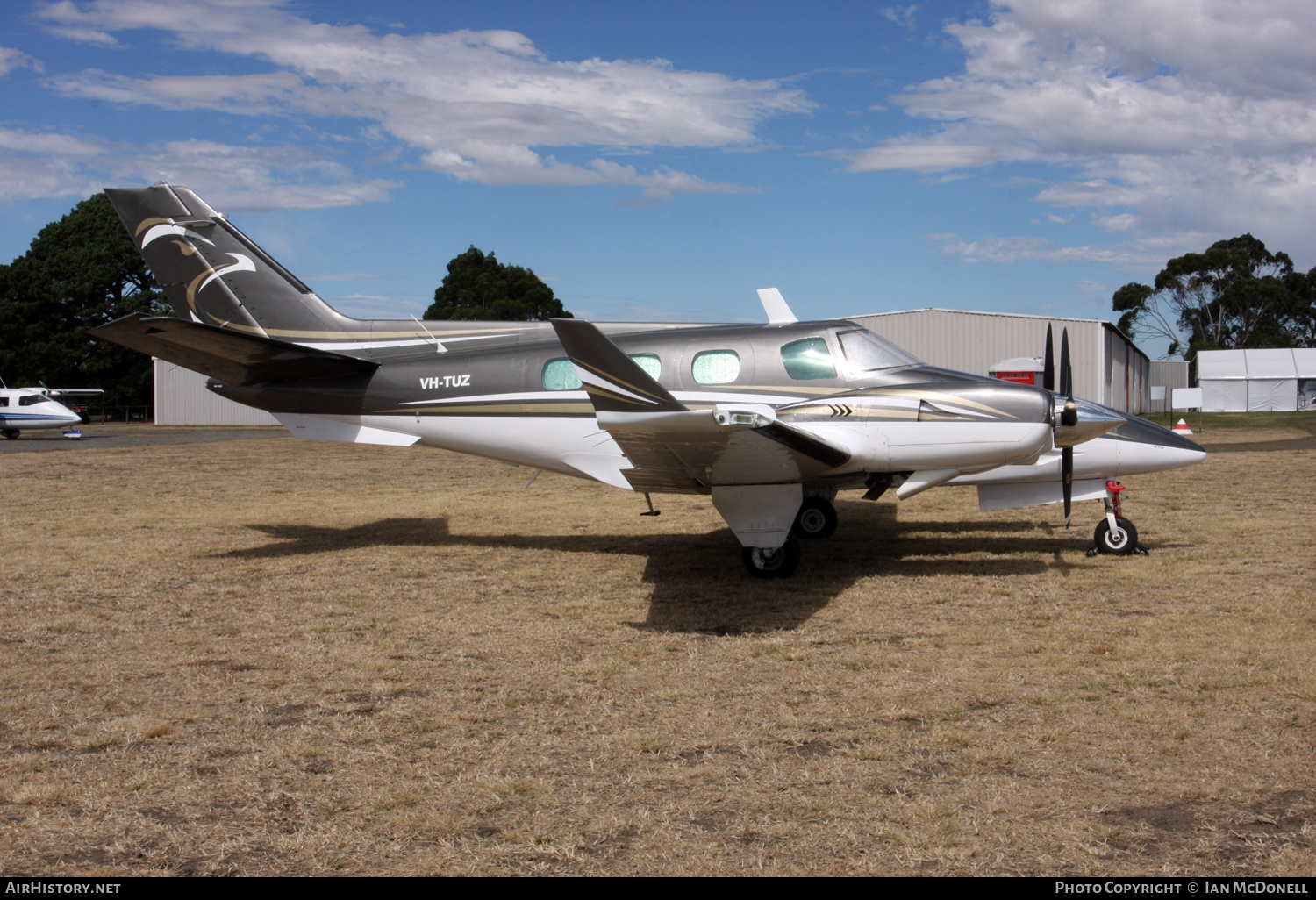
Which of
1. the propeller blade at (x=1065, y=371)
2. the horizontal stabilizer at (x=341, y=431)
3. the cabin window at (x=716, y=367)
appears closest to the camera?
the propeller blade at (x=1065, y=371)

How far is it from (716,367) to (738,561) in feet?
7.16

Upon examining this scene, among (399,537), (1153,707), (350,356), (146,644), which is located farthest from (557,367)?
(1153,707)

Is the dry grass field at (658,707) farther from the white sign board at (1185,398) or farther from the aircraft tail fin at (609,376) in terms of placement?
the white sign board at (1185,398)

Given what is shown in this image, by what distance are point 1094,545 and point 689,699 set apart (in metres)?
6.51

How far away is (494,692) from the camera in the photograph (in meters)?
5.51

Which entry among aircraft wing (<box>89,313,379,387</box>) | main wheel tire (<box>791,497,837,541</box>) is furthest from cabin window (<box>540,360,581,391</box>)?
main wheel tire (<box>791,497,837,541</box>)

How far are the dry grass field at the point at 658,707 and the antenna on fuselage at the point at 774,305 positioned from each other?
2.80 m

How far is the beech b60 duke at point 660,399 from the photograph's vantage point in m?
7.87

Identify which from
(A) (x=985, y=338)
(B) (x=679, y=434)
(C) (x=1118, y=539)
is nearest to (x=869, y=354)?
(B) (x=679, y=434)

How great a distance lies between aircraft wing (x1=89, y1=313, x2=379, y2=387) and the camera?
8.58 m

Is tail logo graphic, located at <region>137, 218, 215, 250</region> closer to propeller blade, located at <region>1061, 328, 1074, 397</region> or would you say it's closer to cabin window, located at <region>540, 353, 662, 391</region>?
cabin window, located at <region>540, 353, 662, 391</region>

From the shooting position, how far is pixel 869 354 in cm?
913

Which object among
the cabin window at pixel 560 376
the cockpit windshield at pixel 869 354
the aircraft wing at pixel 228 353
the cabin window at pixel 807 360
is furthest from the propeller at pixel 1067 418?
the aircraft wing at pixel 228 353

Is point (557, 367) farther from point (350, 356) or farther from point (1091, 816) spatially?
point (1091, 816)
